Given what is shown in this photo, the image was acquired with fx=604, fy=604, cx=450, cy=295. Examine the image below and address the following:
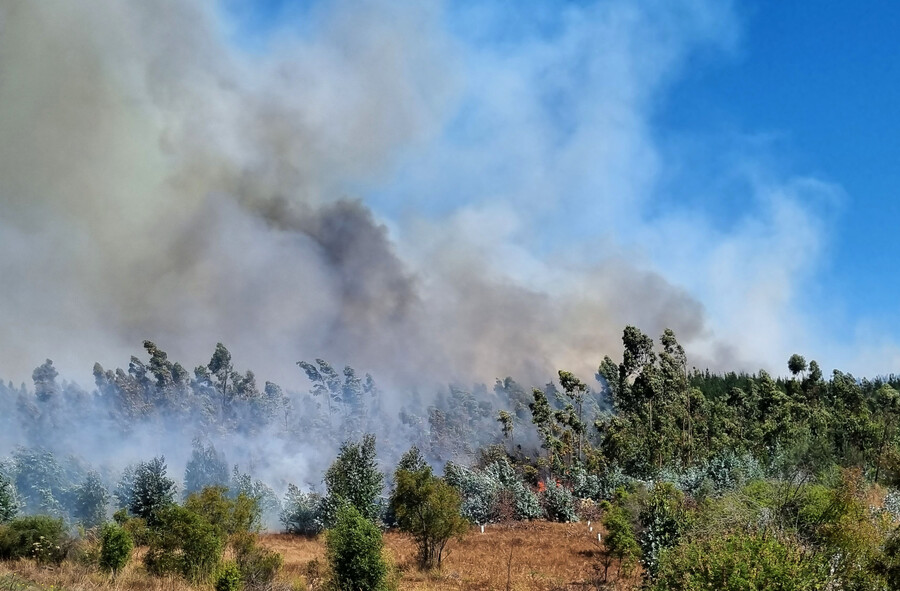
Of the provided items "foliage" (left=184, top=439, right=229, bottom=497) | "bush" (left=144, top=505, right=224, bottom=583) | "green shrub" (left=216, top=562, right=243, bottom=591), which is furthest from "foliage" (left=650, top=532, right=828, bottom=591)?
"foliage" (left=184, top=439, right=229, bottom=497)

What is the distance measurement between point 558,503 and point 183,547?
154 ft

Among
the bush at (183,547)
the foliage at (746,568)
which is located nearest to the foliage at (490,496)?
the bush at (183,547)

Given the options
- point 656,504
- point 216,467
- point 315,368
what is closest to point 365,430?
point 315,368

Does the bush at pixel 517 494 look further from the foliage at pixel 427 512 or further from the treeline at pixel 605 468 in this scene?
the foliage at pixel 427 512

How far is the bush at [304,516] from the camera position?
5569 cm

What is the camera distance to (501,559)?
4053 centimetres

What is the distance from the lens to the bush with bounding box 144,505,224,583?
77.2ft

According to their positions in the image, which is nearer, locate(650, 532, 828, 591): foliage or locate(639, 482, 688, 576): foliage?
locate(650, 532, 828, 591): foliage

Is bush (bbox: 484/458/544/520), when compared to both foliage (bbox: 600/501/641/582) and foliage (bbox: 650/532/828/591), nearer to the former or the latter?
foliage (bbox: 600/501/641/582)

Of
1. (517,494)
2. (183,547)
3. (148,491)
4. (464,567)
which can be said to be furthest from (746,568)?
(517,494)

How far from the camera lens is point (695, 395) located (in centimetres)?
8631

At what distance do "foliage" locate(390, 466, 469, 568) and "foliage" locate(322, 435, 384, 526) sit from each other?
10651mm

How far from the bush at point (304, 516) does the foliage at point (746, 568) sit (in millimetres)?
45858

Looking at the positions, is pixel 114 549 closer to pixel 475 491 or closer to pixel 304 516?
pixel 304 516
